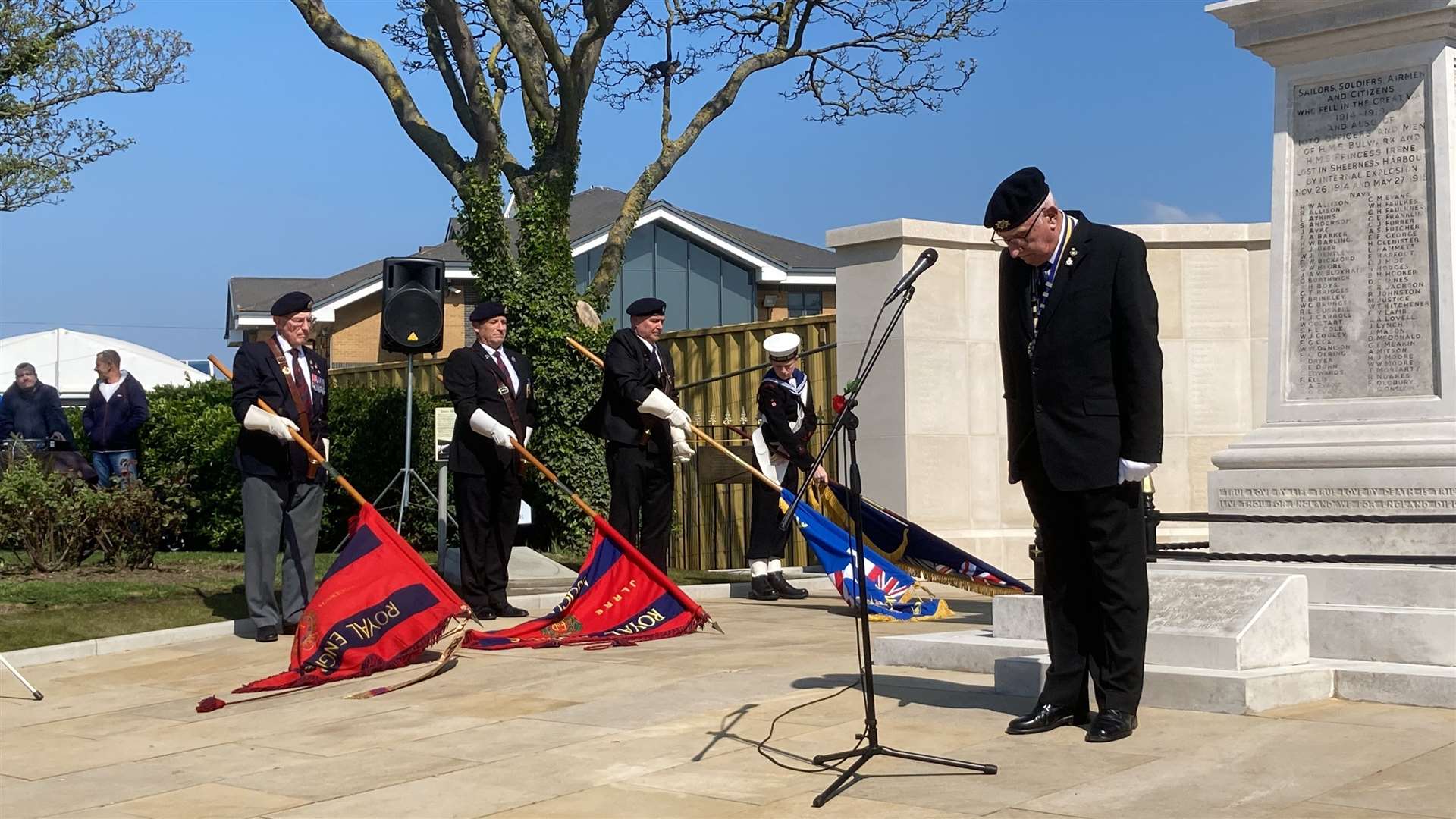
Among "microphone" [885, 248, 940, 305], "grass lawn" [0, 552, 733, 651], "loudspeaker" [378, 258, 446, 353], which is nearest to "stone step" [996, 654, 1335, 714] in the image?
"microphone" [885, 248, 940, 305]

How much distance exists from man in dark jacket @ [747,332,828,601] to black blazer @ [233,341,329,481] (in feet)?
10.3

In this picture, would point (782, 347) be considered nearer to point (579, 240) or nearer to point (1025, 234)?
point (1025, 234)

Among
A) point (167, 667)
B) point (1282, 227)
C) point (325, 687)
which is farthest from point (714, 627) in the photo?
point (1282, 227)

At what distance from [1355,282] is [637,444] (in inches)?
170

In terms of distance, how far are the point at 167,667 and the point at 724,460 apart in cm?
559

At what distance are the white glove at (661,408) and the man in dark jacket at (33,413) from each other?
27.8 feet

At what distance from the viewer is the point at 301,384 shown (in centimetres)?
876

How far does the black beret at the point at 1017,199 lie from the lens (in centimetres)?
511

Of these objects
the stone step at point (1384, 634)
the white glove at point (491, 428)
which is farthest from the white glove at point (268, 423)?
the stone step at point (1384, 634)

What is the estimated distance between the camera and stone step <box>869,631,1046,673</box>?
6.34 m

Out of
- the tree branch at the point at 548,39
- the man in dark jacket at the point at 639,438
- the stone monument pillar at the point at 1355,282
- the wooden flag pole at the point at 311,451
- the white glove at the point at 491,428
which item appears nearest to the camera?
the stone monument pillar at the point at 1355,282

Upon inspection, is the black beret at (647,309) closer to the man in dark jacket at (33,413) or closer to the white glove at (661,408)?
the white glove at (661,408)

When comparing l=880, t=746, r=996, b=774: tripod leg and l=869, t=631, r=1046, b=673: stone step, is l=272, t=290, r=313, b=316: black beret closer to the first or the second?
l=869, t=631, r=1046, b=673: stone step

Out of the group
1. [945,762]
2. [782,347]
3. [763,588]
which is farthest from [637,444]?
[945,762]
